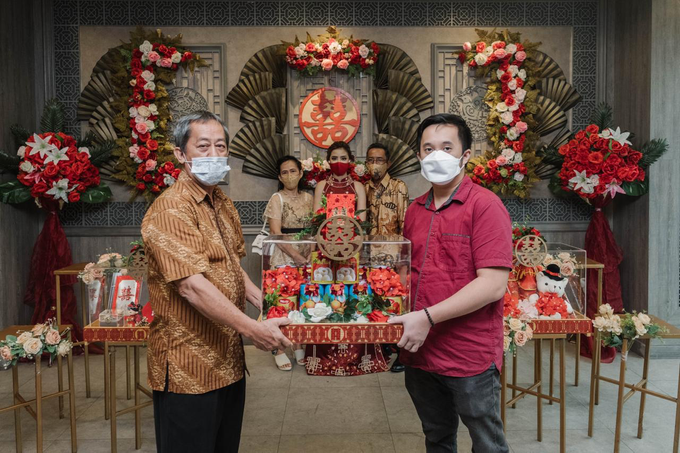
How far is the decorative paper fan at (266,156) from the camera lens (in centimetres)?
473

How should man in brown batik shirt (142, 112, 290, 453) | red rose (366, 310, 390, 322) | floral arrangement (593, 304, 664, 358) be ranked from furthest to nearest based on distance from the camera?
floral arrangement (593, 304, 664, 358)
red rose (366, 310, 390, 322)
man in brown batik shirt (142, 112, 290, 453)

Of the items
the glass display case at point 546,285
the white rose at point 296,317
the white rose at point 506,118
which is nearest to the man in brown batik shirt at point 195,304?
the white rose at point 296,317

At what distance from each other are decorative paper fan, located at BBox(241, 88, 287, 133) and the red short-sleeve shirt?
3122 mm

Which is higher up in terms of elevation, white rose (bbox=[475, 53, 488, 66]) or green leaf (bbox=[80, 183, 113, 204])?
white rose (bbox=[475, 53, 488, 66])

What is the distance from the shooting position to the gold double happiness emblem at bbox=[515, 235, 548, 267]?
2893 mm

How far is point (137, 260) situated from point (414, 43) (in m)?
3.33

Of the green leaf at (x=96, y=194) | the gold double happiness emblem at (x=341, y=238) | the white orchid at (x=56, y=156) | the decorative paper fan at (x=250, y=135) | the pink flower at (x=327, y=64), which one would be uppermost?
the pink flower at (x=327, y=64)

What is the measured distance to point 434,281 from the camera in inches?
73.9

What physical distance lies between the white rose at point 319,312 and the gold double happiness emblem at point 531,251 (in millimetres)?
1359

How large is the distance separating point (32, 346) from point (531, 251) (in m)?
2.74

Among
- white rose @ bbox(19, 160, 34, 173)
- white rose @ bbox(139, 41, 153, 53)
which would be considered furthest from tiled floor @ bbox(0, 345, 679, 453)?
white rose @ bbox(139, 41, 153, 53)

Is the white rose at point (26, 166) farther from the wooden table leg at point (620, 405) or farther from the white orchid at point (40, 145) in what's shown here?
the wooden table leg at point (620, 405)

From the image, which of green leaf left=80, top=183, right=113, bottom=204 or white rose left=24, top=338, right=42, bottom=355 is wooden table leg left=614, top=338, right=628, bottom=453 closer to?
white rose left=24, top=338, right=42, bottom=355

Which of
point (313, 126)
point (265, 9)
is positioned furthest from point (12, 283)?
point (265, 9)
